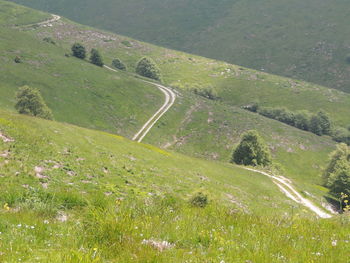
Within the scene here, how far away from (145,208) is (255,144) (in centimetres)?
7757

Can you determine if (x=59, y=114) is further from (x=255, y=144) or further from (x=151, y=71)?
(x=151, y=71)

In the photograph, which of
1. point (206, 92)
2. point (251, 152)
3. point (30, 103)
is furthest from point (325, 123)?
point (30, 103)

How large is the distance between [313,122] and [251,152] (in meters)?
71.5

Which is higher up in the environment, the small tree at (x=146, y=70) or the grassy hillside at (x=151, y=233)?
the grassy hillside at (x=151, y=233)

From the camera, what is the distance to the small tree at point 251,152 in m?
81.1

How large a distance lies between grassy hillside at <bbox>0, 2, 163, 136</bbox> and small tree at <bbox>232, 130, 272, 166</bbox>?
3356 centimetres

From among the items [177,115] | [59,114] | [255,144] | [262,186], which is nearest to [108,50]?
[177,115]

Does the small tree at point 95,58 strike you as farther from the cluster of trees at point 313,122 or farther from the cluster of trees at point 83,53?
the cluster of trees at point 313,122

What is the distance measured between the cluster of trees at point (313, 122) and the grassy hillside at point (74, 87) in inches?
2488

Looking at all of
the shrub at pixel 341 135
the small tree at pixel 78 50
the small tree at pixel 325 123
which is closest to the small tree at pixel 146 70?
the small tree at pixel 78 50

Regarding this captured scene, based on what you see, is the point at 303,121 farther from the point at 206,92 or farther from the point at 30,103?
the point at 30,103

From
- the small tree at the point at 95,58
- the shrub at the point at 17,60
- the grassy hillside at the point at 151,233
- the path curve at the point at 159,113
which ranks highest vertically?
the grassy hillside at the point at 151,233

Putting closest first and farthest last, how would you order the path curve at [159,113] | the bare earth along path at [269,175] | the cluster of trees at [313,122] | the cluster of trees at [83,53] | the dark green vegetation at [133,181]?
the dark green vegetation at [133,181]
the bare earth along path at [269,175]
the path curve at [159,113]
the cluster of trees at [83,53]
the cluster of trees at [313,122]

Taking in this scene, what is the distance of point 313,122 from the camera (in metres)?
137
